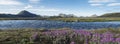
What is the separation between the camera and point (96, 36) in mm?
15789

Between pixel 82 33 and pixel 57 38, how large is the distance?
1.73 m

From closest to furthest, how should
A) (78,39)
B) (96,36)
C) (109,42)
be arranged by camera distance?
(109,42) < (96,36) < (78,39)

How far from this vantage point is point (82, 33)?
17469mm

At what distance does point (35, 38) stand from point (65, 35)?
2.14 metres

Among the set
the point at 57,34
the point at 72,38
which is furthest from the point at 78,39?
the point at 57,34

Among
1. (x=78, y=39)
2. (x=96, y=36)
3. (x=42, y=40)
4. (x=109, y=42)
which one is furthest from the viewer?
(x=42, y=40)

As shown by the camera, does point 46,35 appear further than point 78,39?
Yes

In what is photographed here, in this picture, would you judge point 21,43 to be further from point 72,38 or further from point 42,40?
point 72,38

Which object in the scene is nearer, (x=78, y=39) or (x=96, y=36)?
(x=96, y=36)

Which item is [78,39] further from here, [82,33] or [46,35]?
[46,35]

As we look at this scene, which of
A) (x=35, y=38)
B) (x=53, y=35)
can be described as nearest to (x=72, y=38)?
(x=53, y=35)

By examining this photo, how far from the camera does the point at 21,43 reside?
17.1m

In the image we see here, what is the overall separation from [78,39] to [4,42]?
511cm

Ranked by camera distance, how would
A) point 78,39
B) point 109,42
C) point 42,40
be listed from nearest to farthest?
point 109,42, point 78,39, point 42,40
